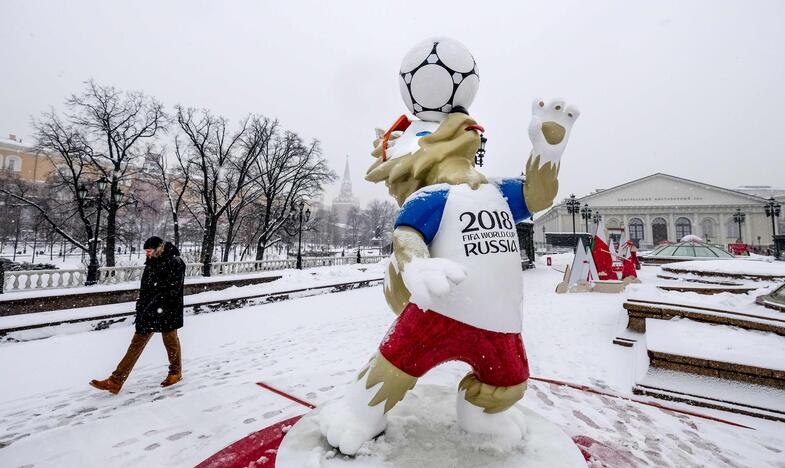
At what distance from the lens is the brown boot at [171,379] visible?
4055mm

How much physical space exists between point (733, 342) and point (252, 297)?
9533mm

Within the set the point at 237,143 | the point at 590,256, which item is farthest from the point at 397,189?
the point at 237,143

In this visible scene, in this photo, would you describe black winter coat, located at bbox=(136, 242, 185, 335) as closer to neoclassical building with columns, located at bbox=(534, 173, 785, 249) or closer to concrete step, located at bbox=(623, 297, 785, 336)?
concrete step, located at bbox=(623, 297, 785, 336)

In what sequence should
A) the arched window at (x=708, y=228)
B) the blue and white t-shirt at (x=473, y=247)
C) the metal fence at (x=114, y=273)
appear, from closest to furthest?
the blue and white t-shirt at (x=473, y=247), the metal fence at (x=114, y=273), the arched window at (x=708, y=228)

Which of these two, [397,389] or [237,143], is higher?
[237,143]

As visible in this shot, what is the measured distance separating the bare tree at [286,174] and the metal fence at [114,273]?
4512mm

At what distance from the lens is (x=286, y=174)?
24.4 metres

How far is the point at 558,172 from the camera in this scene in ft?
6.89

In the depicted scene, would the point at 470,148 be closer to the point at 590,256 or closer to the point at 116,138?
the point at 590,256

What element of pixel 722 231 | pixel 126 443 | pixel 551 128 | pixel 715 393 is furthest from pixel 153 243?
pixel 722 231

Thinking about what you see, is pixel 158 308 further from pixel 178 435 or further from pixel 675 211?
pixel 675 211

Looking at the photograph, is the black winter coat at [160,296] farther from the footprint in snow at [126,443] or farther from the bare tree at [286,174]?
the bare tree at [286,174]

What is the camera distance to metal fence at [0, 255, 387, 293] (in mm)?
8938

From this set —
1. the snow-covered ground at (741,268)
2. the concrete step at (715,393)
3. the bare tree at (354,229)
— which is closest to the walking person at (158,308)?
the concrete step at (715,393)
